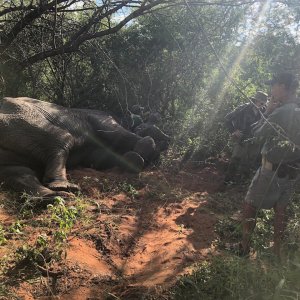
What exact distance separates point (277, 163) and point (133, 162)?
124 inches

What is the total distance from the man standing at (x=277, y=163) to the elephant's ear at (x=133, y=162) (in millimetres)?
2809

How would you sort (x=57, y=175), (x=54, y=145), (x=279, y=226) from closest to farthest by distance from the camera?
(x=279, y=226) < (x=57, y=175) < (x=54, y=145)

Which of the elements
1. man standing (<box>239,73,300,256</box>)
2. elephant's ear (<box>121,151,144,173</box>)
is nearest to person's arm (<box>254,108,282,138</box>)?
man standing (<box>239,73,300,256</box>)

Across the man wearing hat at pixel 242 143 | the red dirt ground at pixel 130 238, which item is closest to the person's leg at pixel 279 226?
the red dirt ground at pixel 130 238

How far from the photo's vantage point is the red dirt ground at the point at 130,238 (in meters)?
3.22

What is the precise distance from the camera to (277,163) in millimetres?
3842

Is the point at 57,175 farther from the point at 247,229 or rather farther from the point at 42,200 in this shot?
the point at 247,229

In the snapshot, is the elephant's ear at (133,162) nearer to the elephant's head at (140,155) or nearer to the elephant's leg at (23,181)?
the elephant's head at (140,155)

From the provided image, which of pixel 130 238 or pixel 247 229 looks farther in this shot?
pixel 130 238

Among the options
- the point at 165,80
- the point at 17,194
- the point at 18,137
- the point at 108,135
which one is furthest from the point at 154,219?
the point at 165,80

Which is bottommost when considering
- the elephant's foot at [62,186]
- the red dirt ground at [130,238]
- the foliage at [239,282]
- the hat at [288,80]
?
the red dirt ground at [130,238]

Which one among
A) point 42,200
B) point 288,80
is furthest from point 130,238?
point 288,80

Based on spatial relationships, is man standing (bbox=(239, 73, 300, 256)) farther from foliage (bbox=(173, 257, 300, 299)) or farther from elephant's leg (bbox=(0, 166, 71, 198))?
elephant's leg (bbox=(0, 166, 71, 198))

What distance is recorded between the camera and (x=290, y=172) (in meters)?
3.88
